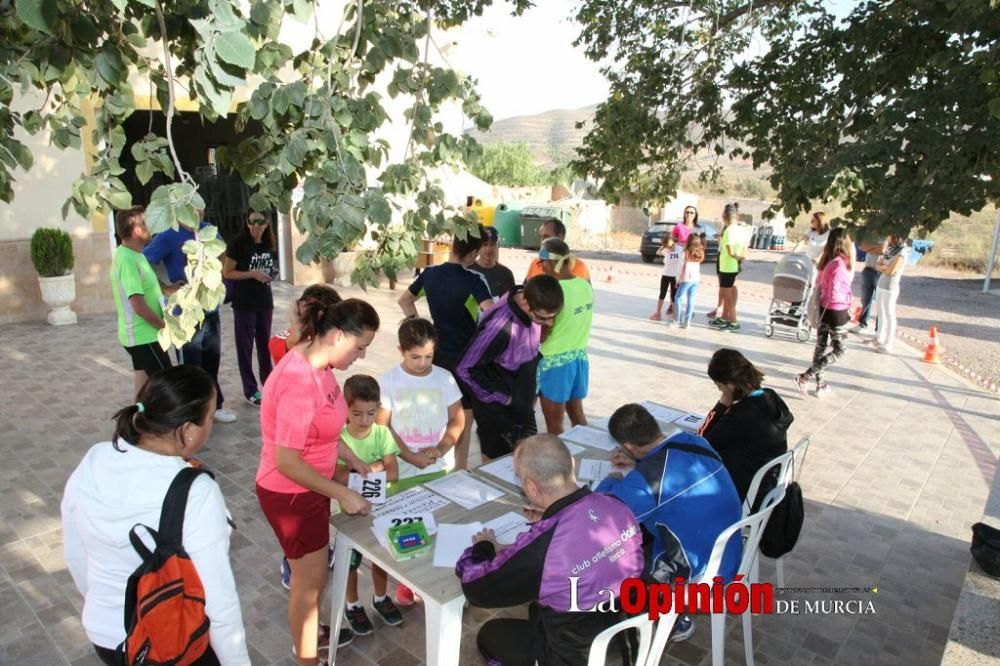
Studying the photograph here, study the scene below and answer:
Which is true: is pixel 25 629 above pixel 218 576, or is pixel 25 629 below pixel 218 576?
below

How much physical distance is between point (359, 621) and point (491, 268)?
2.40m

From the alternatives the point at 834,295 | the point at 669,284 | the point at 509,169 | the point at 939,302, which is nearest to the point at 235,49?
the point at 834,295

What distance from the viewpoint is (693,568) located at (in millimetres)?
2766

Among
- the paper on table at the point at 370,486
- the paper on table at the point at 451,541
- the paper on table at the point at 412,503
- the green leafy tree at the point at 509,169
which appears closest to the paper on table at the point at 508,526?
the paper on table at the point at 451,541

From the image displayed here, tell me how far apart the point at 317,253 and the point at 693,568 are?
6.57 feet

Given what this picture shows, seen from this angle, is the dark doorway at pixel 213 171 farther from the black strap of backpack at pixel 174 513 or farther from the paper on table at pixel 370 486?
the black strap of backpack at pixel 174 513

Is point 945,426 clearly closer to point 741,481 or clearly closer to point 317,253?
point 741,481

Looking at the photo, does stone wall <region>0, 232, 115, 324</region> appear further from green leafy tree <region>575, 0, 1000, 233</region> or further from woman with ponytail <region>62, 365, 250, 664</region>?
woman with ponytail <region>62, 365, 250, 664</region>

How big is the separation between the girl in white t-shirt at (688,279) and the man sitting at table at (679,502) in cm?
746

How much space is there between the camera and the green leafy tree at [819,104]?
3102 millimetres

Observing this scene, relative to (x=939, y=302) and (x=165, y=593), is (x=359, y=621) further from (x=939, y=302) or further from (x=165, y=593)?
(x=939, y=302)

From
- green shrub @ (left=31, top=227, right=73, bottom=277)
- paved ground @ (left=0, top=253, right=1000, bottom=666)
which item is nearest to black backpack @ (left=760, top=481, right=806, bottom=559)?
paved ground @ (left=0, top=253, right=1000, bottom=666)

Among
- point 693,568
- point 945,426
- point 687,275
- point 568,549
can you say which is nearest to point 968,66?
point 693,568

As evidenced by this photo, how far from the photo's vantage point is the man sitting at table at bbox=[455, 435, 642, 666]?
2.24m
